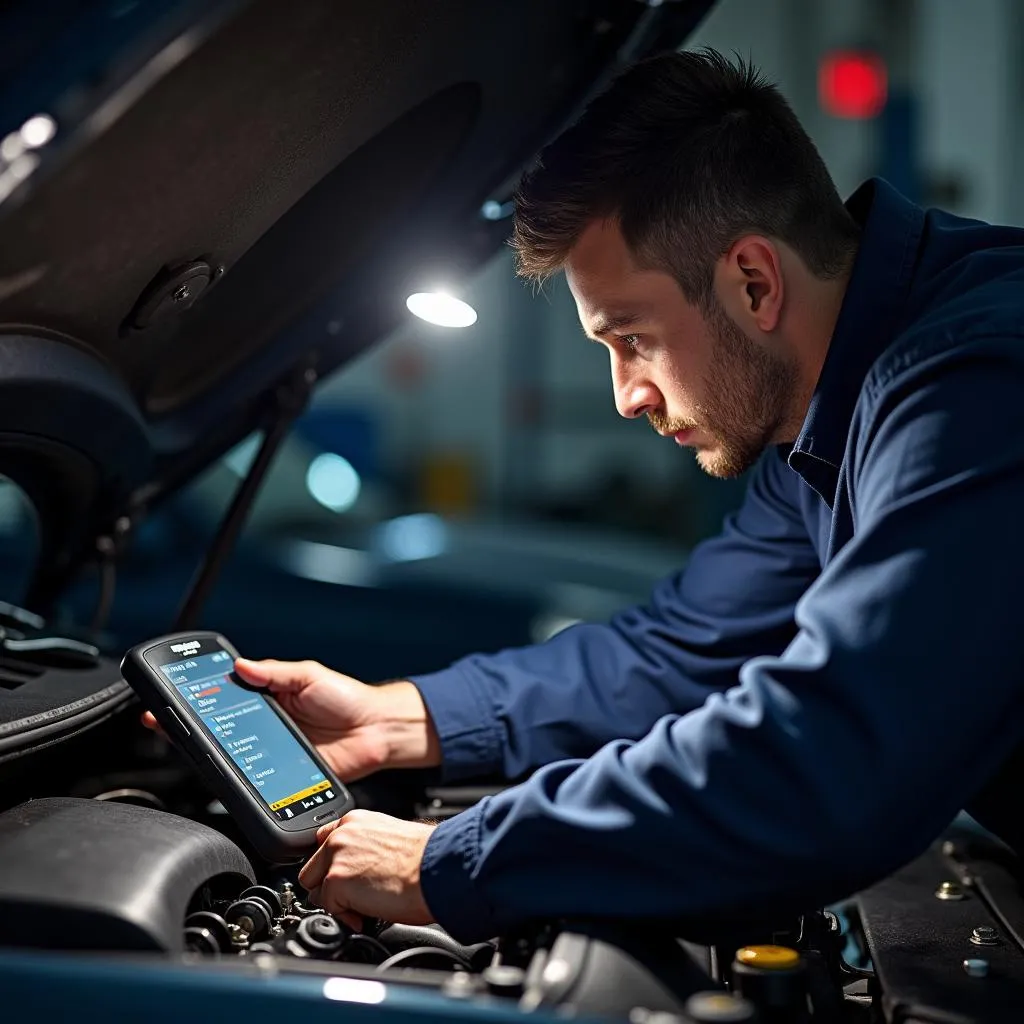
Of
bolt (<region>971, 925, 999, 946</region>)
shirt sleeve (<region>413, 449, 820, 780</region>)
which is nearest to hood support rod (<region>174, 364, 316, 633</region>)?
shirt sleeve (<region>413, 449, 820, 780</region>)

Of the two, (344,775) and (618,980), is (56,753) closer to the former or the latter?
(344,775)

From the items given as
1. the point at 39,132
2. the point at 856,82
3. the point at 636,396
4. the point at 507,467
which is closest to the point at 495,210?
the point at 636,396

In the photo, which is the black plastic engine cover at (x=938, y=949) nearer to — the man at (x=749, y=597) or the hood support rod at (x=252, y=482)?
the man at (x=749, y=597)

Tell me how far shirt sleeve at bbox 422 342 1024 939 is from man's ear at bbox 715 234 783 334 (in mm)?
269

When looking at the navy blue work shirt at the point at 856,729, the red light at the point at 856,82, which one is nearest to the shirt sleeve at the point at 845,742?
the navy blue work shirt at the point at 856,729

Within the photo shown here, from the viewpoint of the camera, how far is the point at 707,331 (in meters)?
1.22

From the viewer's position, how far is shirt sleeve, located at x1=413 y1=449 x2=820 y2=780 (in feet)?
5.08

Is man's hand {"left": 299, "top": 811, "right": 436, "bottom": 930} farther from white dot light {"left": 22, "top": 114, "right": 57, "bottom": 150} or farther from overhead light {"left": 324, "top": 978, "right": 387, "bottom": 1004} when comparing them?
white dot light {"left": 22, "top": 114, "right": 57, "bottom": 150}

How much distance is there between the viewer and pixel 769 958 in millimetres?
990

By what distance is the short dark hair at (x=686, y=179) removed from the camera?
3.93ft

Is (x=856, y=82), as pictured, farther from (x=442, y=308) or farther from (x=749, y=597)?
(x=442, y=308)

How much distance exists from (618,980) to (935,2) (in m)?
5.97

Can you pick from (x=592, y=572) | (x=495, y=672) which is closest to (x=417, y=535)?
(x=592, y=572)

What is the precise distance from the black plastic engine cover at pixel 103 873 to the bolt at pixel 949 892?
2.41 ft
